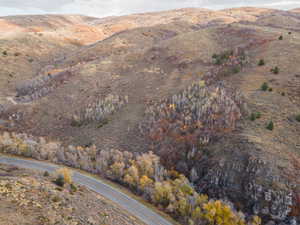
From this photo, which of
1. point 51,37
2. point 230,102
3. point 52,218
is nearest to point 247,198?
point 230,102

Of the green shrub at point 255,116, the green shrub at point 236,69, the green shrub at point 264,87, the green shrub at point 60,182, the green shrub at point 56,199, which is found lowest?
the green shrub at point 60,182

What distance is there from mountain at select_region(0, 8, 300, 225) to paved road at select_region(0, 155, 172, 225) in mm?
7461

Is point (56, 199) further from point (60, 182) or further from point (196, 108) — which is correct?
point (196, 108)

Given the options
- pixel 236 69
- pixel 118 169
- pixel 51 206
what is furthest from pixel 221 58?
pixel 51 206

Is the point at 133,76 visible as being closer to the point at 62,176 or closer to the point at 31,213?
the point at 62,176

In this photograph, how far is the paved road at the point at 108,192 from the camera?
24.6 meters

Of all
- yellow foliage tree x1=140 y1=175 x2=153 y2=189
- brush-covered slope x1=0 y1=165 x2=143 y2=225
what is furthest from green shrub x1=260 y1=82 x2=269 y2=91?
brush-covered slope x1=0 y1=165 x2=143 y2=225

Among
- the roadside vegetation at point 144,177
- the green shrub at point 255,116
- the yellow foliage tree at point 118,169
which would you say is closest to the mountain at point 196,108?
the green shrub at point 255,116

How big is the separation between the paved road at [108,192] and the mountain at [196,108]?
7.46m

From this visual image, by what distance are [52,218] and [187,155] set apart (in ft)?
63.3

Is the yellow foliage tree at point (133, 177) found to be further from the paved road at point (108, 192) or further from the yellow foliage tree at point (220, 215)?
the yellow foliage tree at point (220, 215)

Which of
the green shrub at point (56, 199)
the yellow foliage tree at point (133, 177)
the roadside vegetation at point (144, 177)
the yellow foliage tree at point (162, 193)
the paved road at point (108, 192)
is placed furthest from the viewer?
the yellow foliage tree at point (133, 177)

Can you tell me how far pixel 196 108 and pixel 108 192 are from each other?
65.0 ft

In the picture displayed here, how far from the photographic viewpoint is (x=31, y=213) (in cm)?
1809
